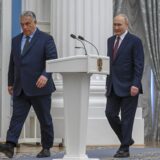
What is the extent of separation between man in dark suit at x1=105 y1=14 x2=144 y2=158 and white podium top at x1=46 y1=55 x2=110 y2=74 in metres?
0.94

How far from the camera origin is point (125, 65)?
6.39 metres

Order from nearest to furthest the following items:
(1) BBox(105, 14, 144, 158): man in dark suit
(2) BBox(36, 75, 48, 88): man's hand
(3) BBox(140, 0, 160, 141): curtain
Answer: (2) BBox(36, 75, 48, 88): man's hand
(1) BBox(105, 14, 144, 158): man in dark suit
(3) BBox(140, 0, 160, 141): curtain

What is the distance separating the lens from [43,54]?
20.5 ft

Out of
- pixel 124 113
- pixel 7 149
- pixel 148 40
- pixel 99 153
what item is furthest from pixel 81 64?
pixel 148 40

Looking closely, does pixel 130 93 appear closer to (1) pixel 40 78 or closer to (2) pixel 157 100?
(1) pixel 40 78

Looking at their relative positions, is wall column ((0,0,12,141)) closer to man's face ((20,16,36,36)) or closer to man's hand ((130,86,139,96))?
man's face ((20,16,36,36))

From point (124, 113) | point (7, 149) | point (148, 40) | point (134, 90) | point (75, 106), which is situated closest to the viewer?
point (75, 106)

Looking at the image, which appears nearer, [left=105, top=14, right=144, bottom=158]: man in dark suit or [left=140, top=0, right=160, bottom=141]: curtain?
[left=105, top=14, right=144, bottom=158]: man in dark suit

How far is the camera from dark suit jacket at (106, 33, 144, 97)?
20.8 ft

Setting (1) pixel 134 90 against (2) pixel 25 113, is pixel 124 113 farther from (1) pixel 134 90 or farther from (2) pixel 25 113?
(2) pixel 25 113

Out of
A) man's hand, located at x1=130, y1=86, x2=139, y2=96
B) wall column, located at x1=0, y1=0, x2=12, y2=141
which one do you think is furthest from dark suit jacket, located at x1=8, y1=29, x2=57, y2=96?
wall column, located at x1=0, y1=0, x2=12, y2=141

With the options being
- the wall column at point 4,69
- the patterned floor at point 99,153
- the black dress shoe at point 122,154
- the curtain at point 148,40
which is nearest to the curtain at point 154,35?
the curtain at point 148,40

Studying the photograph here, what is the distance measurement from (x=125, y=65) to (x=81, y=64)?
1188 millimetres

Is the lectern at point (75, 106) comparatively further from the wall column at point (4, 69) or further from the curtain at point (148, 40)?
the curtain at point (148, 40)
